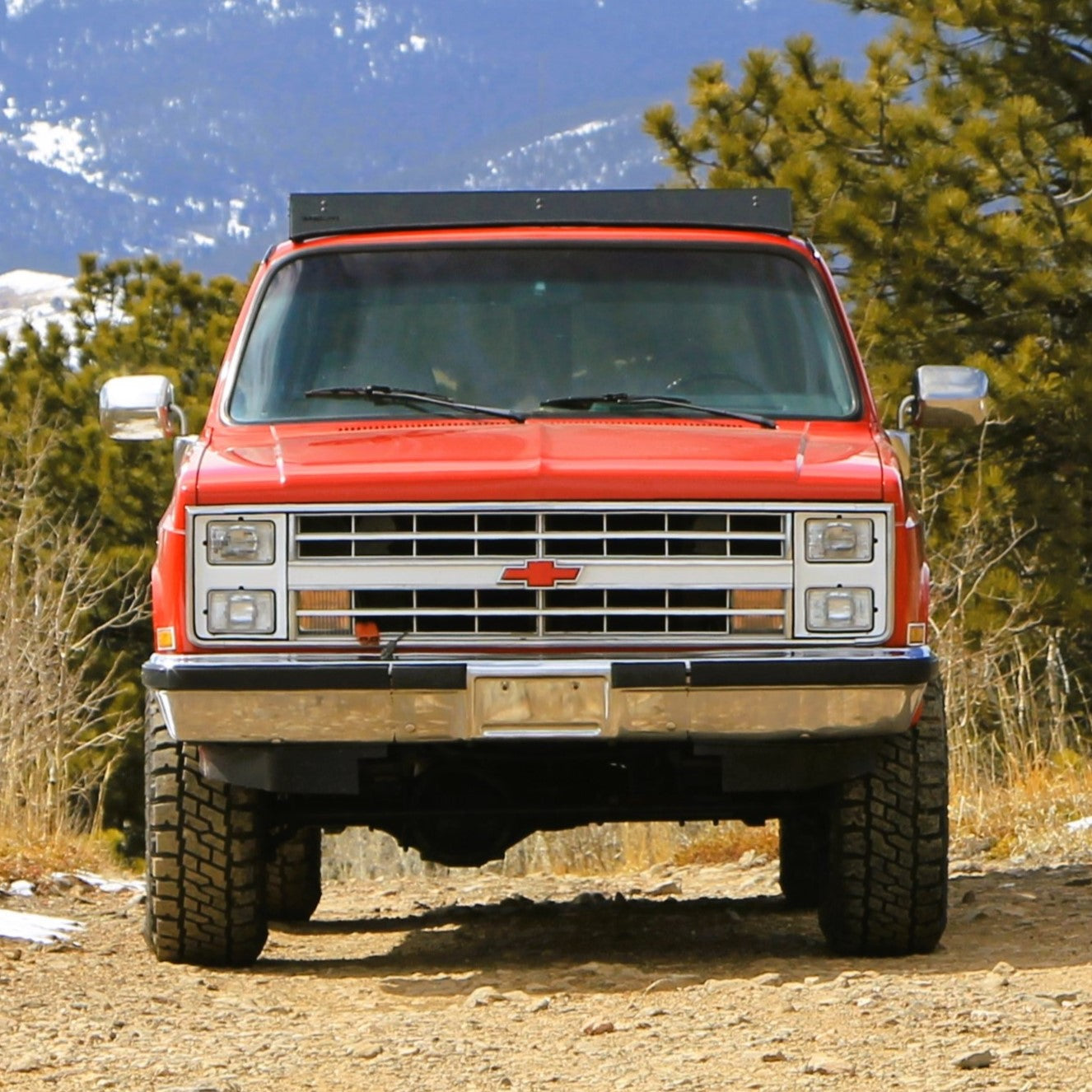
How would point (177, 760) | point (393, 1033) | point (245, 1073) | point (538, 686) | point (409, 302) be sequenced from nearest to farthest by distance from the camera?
point (245, 1073), point (393, 1033), point (538, 686), point (177, 760), point (409, 302)

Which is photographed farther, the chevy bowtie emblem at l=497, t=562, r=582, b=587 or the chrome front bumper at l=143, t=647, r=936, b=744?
the chevy bowtie emblem at l=497, t=562, r=582, b=587

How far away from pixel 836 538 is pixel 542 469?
2.63 feet

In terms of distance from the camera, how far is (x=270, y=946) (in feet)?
25.3

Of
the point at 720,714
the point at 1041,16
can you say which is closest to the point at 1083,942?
the point at 720,714

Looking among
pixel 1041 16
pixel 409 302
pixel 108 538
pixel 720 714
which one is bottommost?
pixel 108 538

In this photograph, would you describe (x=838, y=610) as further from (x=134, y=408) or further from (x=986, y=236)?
(x=986, y=236)

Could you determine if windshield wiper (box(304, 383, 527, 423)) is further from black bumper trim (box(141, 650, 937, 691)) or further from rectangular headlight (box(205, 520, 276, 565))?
black bumper trim (box(141, 650, 937, 691))

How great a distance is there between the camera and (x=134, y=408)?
6969 mm

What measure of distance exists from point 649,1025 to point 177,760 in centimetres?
180

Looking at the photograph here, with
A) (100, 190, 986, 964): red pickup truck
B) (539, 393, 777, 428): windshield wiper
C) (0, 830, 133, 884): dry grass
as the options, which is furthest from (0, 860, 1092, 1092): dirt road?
(539, 393, 777, 428): windshield wiper

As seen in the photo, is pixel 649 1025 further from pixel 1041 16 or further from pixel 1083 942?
pixel 1041 16

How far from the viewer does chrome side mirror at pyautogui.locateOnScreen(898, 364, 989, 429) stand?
6992mm

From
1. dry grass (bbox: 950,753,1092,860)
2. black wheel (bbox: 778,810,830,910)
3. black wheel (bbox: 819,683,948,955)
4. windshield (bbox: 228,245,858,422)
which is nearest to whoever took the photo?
black wheel (bbox: 819,683,948,955)

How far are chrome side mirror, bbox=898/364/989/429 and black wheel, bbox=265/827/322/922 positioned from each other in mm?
2813
